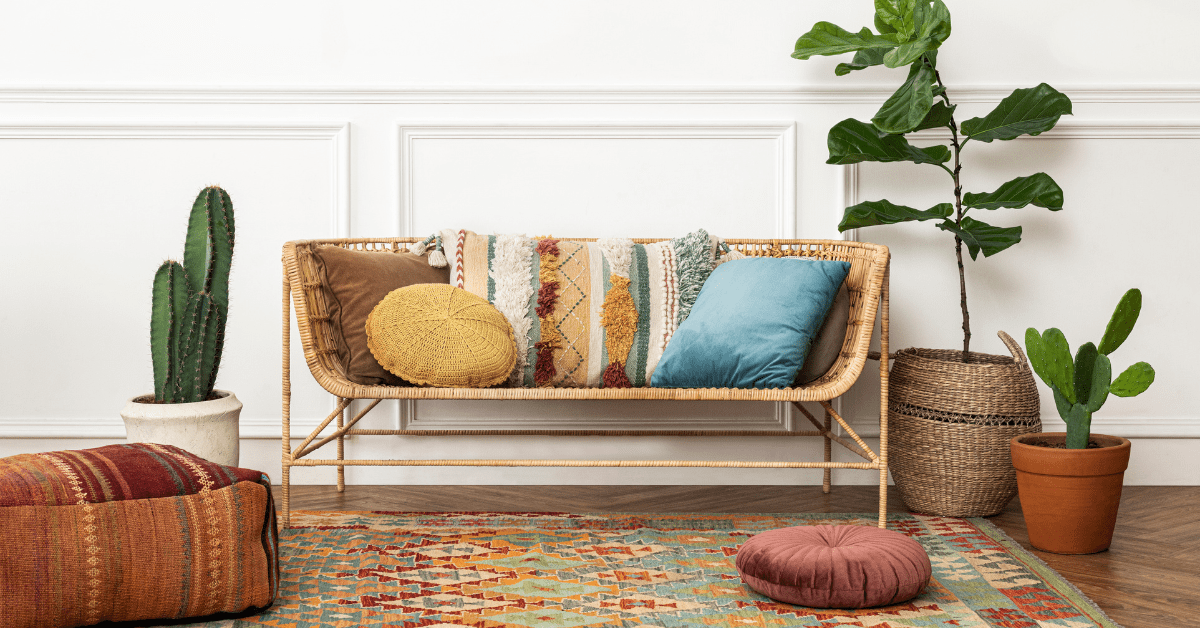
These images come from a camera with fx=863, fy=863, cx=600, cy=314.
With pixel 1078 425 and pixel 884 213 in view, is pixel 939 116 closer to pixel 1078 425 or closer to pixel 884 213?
pixel 884 213

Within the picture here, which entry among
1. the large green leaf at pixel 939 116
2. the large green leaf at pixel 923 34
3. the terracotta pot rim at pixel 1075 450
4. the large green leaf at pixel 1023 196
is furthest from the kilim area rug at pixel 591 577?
the large green leaf at pixel 923 34

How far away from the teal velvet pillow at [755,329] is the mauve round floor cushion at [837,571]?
0.49 m

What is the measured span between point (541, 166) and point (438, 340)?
2.95 ft

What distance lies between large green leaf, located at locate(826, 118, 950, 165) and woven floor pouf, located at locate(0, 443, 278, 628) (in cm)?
180

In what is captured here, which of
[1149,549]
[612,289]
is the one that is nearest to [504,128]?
[612,289]

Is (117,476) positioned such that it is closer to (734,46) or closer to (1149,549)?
(734,46)

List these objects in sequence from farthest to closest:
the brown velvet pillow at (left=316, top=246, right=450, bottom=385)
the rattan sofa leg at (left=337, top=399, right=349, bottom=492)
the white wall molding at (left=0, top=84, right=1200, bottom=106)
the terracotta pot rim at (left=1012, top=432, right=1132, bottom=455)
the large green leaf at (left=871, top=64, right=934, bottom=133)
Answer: the white wall molding at (left=0, top=84, right=1200, bottom=106) → the rattan sofa leg at (left=337, top=399, right=349, bottom=492) → the large green leaf at (left=871, top=64, right=934, bottom=133) → the brown velvet pillow at (left=316, top=246, right=450, bottom=385) → the terracotta pot rim at (left=1012, top=432, right=1132, bottom=455)

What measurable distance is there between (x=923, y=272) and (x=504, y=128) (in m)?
1.44

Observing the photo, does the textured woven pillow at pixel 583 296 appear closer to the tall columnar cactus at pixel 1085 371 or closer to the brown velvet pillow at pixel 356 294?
the brown velvet pillow at pixel 356 294

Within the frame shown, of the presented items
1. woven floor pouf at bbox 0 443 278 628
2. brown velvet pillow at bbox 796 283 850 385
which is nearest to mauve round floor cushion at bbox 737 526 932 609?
brown velvet pillow at bbox 796 283 850 385

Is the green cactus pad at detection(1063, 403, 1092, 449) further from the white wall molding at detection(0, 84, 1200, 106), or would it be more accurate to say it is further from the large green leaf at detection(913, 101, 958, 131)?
the white wall molding at detection(0, 84, 1200, 106)

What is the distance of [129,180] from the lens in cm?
277

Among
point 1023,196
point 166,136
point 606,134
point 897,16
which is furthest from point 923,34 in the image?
point 166,136

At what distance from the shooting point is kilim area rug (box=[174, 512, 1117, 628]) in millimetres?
1654
